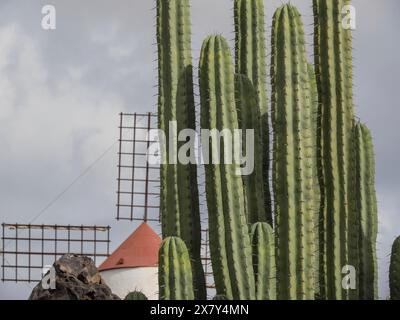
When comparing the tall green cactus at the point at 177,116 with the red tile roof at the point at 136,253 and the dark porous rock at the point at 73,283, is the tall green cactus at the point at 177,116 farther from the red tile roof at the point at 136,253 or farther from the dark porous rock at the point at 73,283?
the red tile roof at the point at 136,253

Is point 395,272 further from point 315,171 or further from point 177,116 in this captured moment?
point 177,116

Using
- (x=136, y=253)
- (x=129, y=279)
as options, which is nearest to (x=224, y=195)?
(x=129, y=279)

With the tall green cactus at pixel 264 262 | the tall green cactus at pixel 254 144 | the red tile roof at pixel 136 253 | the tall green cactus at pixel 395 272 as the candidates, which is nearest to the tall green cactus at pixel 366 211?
the tall green cactus at pixel 395 272

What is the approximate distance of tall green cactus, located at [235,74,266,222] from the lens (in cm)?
1919

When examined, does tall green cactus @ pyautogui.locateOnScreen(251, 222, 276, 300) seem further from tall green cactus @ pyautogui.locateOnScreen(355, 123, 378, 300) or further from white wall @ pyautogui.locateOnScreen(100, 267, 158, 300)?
white wall @ pyautogui.locateOnScreen(100, 267, 158, 300)

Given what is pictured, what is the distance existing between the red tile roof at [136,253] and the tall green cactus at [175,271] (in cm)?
2115

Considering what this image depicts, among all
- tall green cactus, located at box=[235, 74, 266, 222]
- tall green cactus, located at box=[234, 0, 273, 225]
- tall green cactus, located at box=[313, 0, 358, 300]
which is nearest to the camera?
tall green cactus, located at box=[313, 0, 358, 300]

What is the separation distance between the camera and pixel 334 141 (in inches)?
750

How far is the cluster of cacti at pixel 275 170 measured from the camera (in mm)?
17828

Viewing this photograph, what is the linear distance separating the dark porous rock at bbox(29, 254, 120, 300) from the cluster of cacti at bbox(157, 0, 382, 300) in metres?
1.99

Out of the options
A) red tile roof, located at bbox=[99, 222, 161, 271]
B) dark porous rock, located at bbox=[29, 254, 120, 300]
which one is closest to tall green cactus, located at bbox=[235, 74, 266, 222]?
dark porous rock, located at bbox=[29, 254, 120, 300]

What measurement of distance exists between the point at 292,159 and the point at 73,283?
3.99 metres
